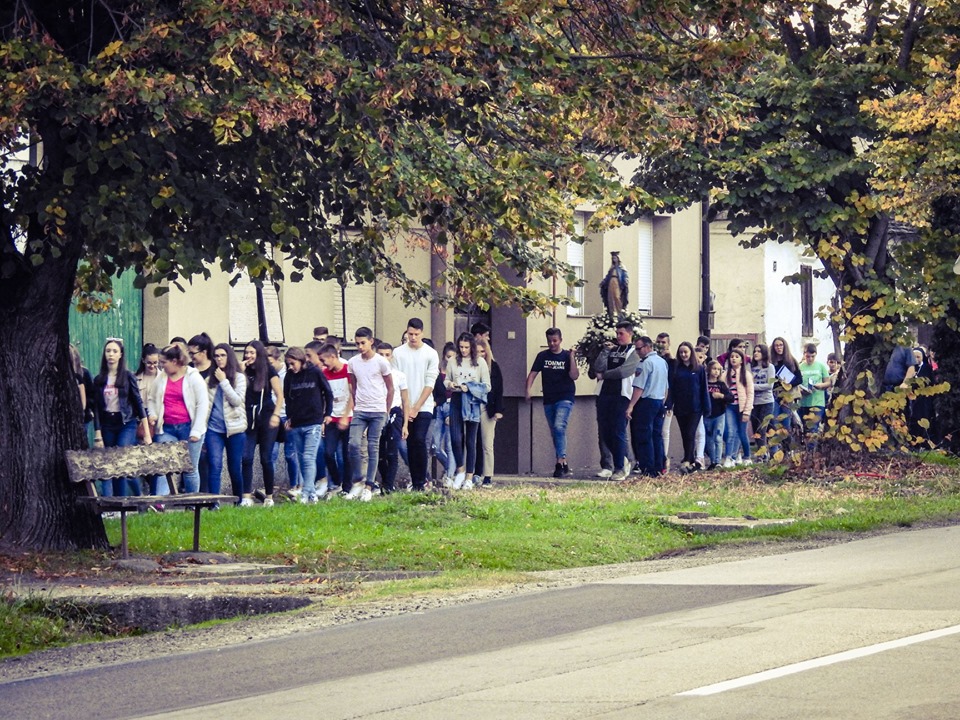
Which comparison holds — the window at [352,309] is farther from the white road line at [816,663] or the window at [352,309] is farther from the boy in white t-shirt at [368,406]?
the white road line at [816,663]

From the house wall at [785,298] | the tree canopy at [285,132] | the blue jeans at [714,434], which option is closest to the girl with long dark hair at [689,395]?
the blue jeans at [714,434]

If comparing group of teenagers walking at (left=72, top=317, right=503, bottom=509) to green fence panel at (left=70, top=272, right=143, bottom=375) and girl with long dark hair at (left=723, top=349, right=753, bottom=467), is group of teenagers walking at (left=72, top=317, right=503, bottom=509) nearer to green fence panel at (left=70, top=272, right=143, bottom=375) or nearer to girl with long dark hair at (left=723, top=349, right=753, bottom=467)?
green fence panel at (left=70, top=272, right=143, bottom=375)

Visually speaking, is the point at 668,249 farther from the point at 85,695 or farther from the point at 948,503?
the point at 85,695

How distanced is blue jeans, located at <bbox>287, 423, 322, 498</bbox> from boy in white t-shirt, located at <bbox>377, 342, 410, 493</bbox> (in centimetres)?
110

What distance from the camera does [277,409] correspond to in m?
19.8

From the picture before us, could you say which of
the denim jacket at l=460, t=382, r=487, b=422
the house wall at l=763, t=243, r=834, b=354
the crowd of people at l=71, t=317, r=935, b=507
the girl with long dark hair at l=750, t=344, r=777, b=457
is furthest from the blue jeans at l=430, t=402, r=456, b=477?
the house wall at l=763, t=243, r=834, b=354

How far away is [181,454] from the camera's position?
15281 millimetres

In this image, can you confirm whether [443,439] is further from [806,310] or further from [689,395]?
[806,310]

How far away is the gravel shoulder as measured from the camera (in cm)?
995

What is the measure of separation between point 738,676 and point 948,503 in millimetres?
10966

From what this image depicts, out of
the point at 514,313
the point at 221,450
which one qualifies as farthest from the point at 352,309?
the point at 221,450

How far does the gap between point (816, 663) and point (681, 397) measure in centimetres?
1635

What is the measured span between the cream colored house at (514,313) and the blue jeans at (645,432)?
2312mm

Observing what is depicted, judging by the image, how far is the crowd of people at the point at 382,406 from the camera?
62.2 ft
